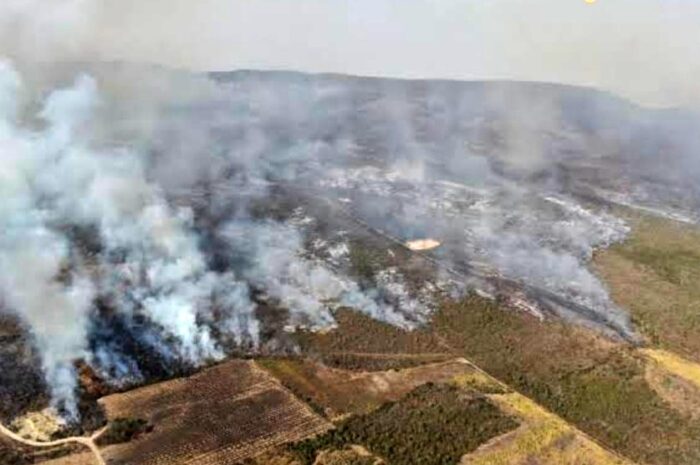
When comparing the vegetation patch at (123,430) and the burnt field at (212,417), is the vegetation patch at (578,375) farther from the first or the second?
the vegetation patch at (123,430)

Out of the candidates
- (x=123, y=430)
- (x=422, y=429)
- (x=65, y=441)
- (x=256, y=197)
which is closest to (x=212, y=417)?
(x=123, y=430)

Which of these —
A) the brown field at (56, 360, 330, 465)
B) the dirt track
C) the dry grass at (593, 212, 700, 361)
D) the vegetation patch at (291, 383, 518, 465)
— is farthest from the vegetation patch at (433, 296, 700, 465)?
the dirt track

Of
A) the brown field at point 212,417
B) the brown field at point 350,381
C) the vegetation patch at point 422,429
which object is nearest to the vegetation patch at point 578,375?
the brown field at point 350,381

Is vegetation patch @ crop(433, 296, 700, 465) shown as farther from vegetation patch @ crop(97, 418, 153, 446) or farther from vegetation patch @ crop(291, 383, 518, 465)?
vegetation patch @ crop(97, 418, 153, 446)

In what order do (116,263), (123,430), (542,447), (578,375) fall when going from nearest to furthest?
(123,430)
(542,447)
(578,375)
(116,263)

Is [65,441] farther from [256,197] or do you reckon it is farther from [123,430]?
[256,197]

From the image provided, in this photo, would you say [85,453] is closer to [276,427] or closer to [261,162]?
[276,427]
